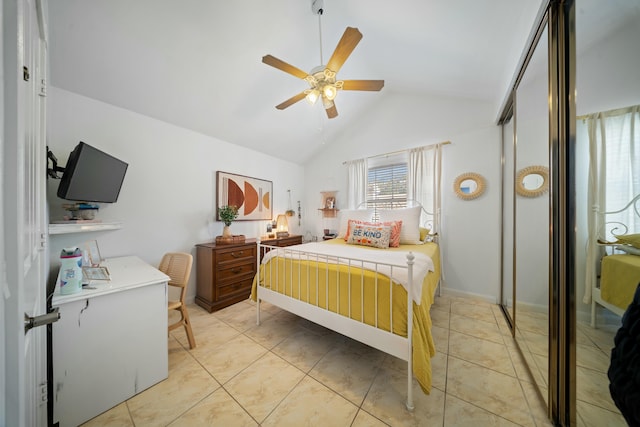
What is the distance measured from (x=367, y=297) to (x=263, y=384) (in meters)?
0.95

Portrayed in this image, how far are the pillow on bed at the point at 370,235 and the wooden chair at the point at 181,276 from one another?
1853mm

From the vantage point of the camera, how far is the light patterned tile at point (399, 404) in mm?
1215

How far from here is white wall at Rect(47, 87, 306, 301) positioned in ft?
6.33

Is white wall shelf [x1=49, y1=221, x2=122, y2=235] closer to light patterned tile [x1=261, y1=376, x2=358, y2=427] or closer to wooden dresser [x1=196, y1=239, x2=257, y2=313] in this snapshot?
wooden dresser [x1=196, y1=239, x2=257, y2=313]

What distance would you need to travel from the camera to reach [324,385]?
4.77 feet

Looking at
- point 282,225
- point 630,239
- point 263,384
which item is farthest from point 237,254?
point 630,239

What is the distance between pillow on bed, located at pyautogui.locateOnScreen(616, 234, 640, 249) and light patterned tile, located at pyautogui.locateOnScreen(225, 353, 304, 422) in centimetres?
182

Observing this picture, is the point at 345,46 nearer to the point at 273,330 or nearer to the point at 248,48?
the point at 248,48

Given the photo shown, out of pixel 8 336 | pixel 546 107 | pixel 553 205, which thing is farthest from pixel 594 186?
pixel 8 336

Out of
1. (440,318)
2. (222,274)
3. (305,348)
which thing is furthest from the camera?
(222,274)

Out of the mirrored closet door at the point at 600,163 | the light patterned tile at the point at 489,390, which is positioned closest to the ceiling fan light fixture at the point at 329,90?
the mirrored closet door at the point at 600,163

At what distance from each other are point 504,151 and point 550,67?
1.59 metres

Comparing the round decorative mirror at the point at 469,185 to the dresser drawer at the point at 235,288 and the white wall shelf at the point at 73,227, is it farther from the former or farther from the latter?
the white wall shelf at the point at 73,227

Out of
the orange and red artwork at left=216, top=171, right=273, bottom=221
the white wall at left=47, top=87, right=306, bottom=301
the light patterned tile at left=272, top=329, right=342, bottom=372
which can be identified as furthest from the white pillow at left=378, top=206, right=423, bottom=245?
the white wall at left=47, top=87, right=306, bottom=301
